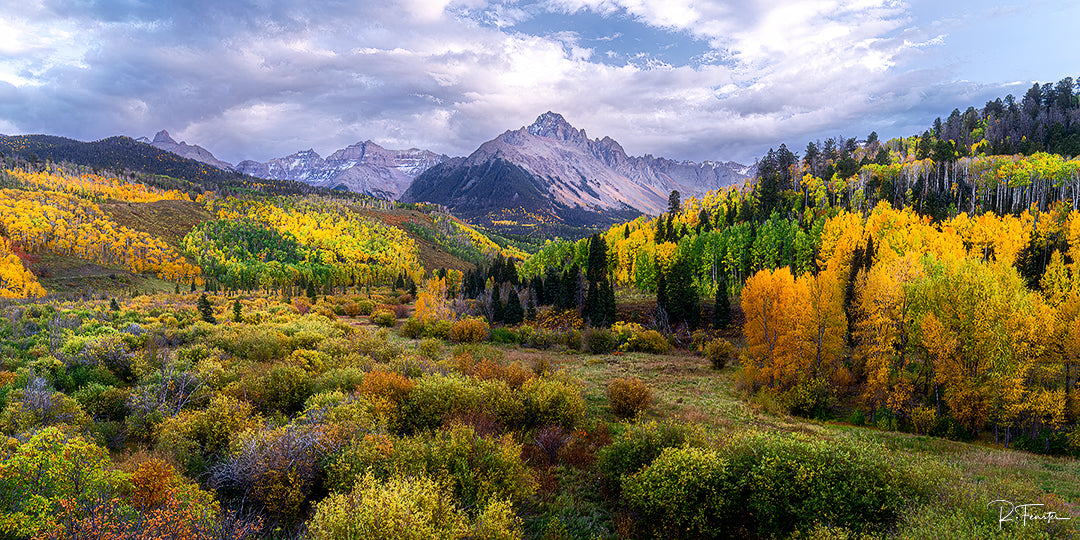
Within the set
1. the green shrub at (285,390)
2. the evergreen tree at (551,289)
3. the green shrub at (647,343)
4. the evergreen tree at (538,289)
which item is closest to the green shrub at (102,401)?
the green shrub at (285,390)

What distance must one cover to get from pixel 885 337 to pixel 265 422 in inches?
1461

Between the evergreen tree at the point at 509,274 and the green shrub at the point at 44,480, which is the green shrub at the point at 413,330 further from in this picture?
the evergreen tree at the point at 509,274

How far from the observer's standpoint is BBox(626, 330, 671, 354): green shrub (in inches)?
2090

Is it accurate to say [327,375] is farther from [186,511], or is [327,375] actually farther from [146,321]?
[146,321]

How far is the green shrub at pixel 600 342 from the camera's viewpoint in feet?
169

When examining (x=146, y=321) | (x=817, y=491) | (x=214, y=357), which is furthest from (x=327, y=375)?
(x=146, y=321)

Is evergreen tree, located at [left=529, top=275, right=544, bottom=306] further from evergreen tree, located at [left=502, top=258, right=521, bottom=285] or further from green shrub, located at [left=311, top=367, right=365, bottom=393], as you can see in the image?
green shrub, located at [left=311, top=367, right=365, bottom=393]

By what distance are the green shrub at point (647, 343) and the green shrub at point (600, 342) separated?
2209mm

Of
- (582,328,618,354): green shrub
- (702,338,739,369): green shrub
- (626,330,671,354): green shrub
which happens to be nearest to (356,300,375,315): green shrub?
(582,328,618,354): green shrub

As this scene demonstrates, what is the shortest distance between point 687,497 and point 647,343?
40960 millimetres

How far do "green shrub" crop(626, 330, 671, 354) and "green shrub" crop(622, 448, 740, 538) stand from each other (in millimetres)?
39522

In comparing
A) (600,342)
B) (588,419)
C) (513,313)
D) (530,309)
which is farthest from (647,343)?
(588,419)

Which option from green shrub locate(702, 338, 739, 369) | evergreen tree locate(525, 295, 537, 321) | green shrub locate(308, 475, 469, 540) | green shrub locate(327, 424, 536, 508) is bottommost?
evergreen tree locate(525, 295, 537, 321)

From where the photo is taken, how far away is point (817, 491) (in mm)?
12375
